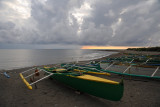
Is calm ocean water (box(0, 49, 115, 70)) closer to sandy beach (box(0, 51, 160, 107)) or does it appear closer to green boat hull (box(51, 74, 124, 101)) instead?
sandy beach (box(0, 51, 160, 107))

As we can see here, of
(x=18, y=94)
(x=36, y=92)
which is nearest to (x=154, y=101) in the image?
(x=36, y=92)

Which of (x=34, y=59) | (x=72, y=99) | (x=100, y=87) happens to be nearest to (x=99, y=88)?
(x=100, y=87)

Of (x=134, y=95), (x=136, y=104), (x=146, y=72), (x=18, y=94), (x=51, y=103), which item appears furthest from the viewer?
(x=146, y=72)

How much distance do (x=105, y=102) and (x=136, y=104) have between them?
142cm

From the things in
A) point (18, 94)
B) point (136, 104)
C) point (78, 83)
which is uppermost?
point (78, 83)

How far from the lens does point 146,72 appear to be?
7770mm

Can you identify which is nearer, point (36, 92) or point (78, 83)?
point (78, 83)

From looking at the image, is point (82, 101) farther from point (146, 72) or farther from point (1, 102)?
point (146, 72)

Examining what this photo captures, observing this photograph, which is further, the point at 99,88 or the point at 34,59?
the point at 34,59

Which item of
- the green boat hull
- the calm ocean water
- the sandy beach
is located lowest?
the calm ocean water

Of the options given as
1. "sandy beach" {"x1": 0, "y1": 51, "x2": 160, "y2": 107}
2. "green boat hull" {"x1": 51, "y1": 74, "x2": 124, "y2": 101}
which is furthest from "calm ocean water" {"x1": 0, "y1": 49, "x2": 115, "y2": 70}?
"green boat hull" {"x1": 51, "y1": 74, "x2": 124, "y2": 101}

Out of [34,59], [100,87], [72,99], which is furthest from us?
[34,59]

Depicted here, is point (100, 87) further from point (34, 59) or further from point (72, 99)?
point (34, 59)

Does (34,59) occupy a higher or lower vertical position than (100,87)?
lower
